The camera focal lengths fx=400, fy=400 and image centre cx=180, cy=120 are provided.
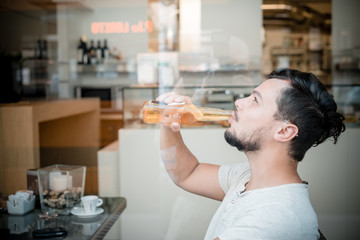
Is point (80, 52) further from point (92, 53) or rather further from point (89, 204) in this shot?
point (89, 204)

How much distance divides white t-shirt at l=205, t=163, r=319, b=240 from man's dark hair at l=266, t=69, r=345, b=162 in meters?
0.13

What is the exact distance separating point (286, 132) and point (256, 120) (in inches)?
3.3

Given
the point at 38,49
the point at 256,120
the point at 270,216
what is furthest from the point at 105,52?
the point at 270,216

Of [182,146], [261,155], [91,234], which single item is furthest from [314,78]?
[91,234]

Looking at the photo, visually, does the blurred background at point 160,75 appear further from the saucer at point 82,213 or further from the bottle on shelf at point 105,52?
the saucer at point 82,213

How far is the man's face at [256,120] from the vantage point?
1.05 meters

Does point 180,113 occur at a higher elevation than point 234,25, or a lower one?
lower

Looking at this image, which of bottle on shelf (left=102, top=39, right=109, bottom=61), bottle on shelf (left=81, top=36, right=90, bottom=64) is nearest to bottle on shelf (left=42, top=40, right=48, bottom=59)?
bottle on shelf (left=81, top=36, right=90, bottom=64)

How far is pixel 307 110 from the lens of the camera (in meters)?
1.01

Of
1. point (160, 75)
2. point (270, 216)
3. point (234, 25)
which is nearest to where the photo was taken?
point (270, 216)

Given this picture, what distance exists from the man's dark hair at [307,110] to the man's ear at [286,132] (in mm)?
12

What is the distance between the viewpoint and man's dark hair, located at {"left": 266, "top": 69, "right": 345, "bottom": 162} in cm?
101

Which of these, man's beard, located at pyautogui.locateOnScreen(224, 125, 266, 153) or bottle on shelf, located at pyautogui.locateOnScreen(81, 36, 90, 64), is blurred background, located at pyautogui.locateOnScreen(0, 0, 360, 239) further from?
man's beard, located at pyautogui.locateOnScreen(224, 125, 266, 153)

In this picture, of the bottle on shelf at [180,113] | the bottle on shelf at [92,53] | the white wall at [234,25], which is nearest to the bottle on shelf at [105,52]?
the bottle on shelf at [92,53]
